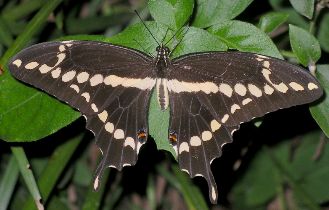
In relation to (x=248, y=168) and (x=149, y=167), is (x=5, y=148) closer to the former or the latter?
(x=149, y=167)

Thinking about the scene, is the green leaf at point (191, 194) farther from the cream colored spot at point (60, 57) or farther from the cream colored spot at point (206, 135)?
the cream colored spot at point (60, 57)

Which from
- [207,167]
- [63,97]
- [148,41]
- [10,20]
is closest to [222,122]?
[207,167]

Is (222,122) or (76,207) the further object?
(76,207)

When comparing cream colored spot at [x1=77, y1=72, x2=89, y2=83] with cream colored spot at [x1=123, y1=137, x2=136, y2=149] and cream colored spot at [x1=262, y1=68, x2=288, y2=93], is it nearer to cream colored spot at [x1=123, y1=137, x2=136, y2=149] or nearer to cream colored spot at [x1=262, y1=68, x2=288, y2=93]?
cream colored spot at [x1=123, y1=137, x2=136, y2=149]

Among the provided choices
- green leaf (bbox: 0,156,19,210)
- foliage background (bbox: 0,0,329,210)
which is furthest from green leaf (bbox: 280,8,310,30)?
green leaf (bbox: 0,156,19,210)

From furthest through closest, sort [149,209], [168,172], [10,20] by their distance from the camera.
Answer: [149,209], [168,172], [10,20]

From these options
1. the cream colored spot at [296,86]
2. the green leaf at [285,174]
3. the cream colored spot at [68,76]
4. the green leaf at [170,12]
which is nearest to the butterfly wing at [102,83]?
the cream colored spot at [68,76]

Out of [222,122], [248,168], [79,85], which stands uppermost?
[79,85]

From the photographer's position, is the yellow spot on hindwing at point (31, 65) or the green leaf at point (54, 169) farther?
the green leaf at point (54, 169)

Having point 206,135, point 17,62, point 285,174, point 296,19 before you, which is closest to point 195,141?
point 206,135
